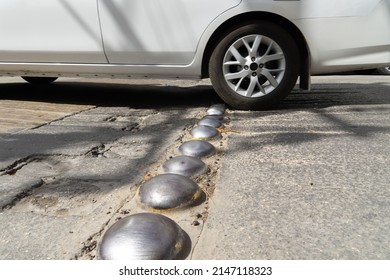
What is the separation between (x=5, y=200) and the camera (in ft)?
6.30

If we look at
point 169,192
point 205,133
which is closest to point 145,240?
point 169,192

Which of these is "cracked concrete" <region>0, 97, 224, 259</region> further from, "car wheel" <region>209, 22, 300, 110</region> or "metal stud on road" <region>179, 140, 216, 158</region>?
"car wheel" <region>209, 22, 300, 110</region>

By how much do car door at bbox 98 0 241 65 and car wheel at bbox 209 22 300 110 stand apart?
278 millimetres

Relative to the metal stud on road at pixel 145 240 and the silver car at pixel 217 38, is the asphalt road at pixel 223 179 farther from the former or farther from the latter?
the silver car at pixel 217 38

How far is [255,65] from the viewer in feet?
12.0

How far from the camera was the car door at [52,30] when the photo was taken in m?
3.77

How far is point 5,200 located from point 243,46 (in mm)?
2600

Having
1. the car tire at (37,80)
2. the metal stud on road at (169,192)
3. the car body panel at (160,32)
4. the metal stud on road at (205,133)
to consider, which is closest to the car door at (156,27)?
the car body panel at (160,32)

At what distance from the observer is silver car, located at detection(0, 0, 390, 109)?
3574mm

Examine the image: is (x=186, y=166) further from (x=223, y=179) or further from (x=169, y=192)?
(x=169, y=192)

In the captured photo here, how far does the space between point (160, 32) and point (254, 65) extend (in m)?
0.97

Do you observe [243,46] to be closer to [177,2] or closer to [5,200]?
[177,2]
